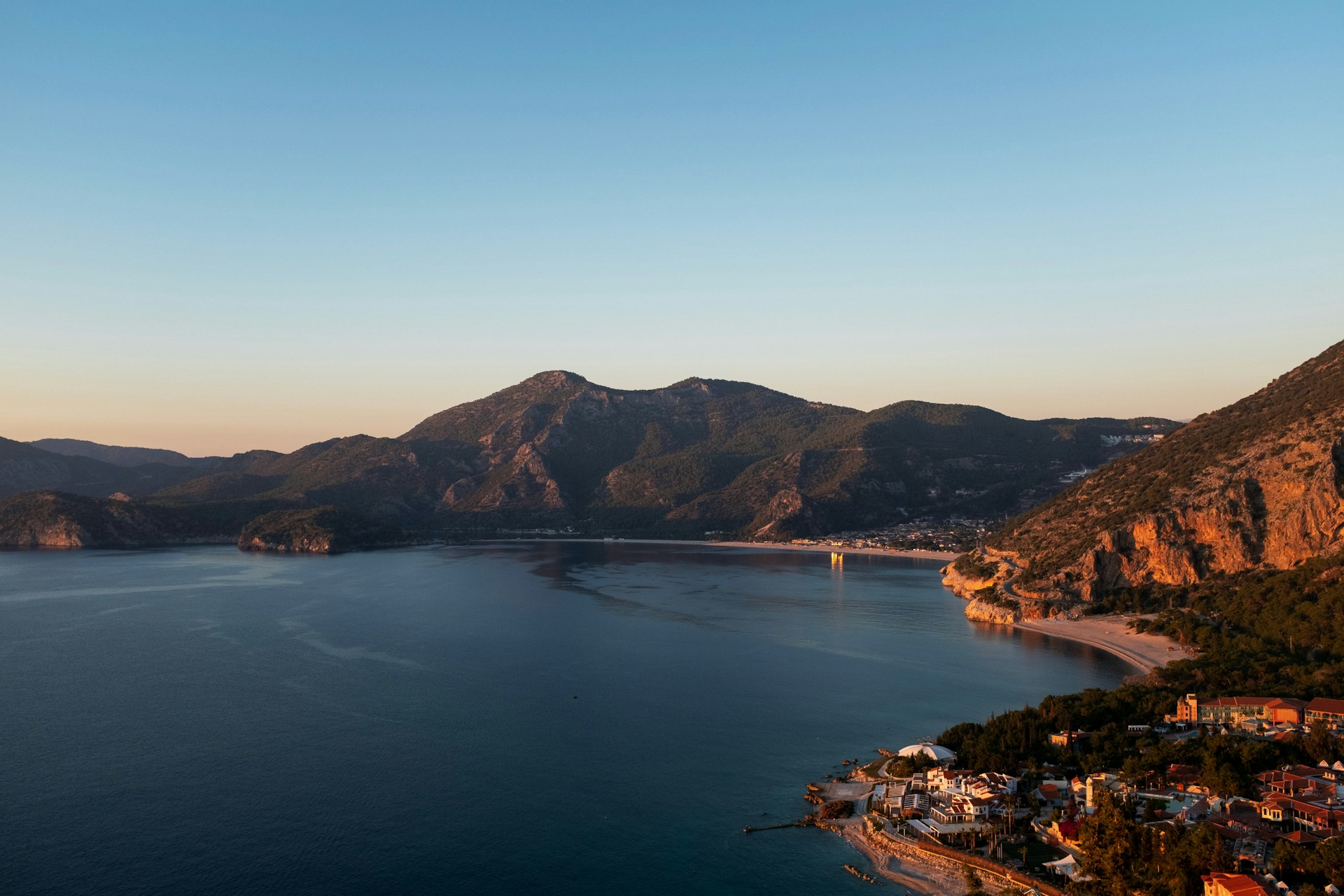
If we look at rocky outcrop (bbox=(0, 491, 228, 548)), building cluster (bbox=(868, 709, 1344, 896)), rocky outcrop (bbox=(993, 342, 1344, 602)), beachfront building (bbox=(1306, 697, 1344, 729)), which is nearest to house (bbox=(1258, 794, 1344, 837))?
building cluster (bbox=(868, 709, 1344, 896))

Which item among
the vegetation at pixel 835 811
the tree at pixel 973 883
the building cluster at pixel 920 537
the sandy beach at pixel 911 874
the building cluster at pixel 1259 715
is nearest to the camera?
the tree at pixel 973 883

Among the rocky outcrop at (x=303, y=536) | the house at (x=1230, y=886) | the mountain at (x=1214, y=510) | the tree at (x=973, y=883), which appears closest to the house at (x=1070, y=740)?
the tree at (x=973, y=883)

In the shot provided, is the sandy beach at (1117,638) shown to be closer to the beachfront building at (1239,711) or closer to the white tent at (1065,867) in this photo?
the beachfront building at (1239,711)

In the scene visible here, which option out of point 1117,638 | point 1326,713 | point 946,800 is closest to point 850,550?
point 1117,638

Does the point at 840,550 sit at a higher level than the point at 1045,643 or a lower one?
higher

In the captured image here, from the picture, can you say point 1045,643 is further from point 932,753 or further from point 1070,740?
point 932,753

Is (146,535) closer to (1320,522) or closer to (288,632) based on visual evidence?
(288,632)

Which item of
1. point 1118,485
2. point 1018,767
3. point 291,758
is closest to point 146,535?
point 291,758
